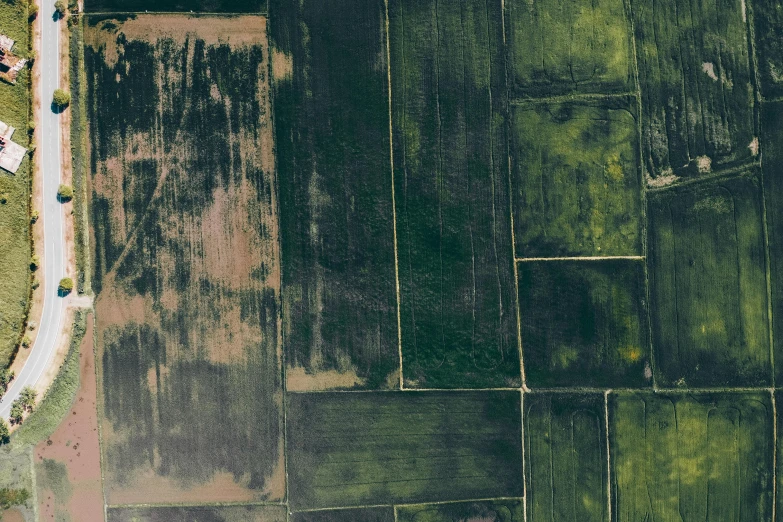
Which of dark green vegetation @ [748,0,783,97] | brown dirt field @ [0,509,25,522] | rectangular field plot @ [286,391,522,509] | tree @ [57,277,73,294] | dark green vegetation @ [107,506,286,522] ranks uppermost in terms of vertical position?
dark green vegetation @ [748,0,783,97]

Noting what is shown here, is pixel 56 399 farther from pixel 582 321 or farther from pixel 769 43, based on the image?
pixel 769 43

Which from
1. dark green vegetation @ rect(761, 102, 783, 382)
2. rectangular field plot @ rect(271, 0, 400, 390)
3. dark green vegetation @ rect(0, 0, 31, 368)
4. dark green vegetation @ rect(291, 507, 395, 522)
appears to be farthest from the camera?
dark green vegetation @ rect(761, 102, 783, 382)

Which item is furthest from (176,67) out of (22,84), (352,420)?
(352,420)

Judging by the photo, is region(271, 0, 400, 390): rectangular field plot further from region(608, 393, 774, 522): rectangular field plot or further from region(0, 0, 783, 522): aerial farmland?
region(608, 393, 774, 522): rectangular field plot

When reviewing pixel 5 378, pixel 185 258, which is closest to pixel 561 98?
pixel 185 258

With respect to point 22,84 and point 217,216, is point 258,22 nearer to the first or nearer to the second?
point 217,216

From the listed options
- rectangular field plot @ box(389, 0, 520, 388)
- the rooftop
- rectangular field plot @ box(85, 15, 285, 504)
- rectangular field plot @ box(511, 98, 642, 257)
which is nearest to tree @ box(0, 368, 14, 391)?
rectangular field plot @ box(85, 15, 285, 504)

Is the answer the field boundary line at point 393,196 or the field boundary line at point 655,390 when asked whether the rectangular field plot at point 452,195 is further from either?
the field boundary line at point 655,390
